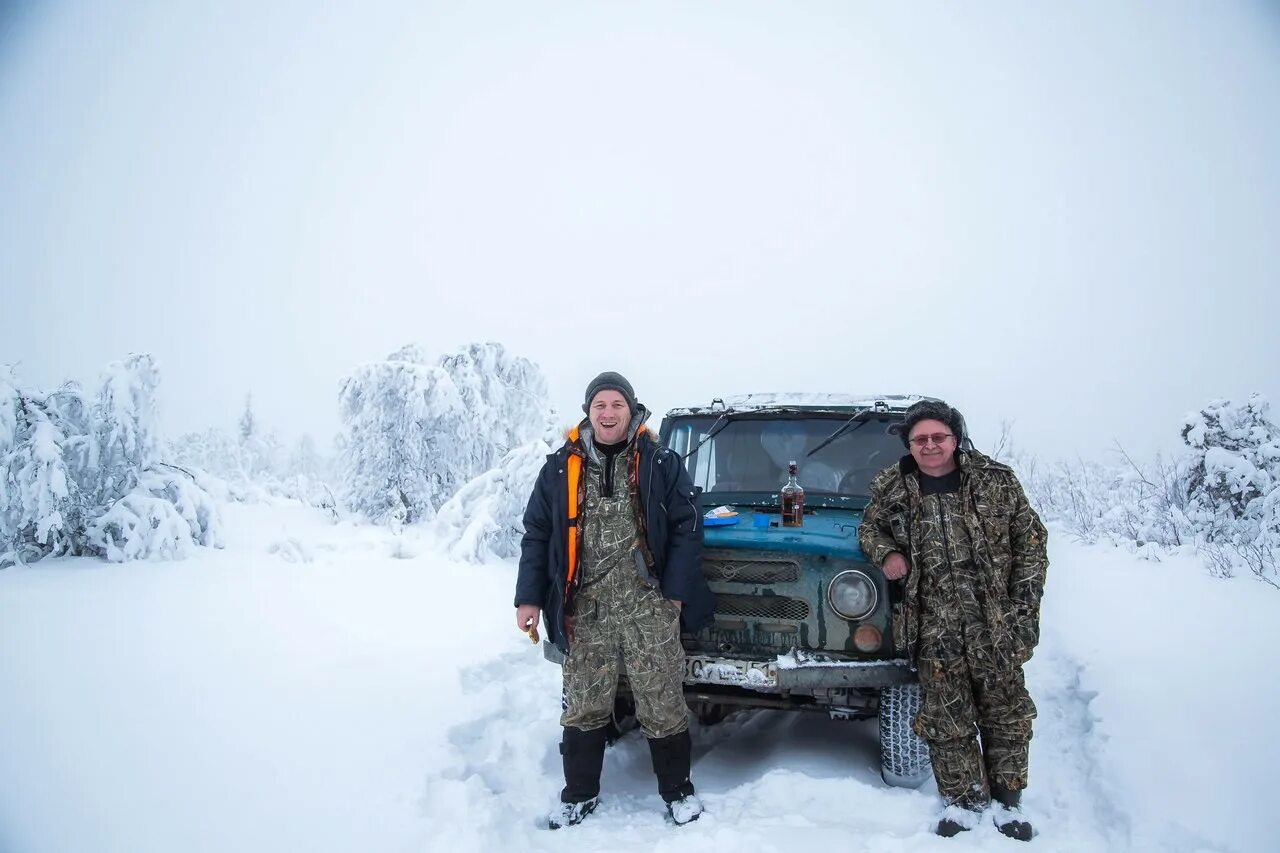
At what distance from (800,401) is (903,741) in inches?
89.6

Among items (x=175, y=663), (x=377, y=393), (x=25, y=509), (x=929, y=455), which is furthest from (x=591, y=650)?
(x=377, y=393)

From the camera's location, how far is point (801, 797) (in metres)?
3.21

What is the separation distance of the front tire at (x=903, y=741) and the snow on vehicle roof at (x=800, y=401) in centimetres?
187

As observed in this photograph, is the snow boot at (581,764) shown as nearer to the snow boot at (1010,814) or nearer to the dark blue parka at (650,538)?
the dark blue parka at (650,538)

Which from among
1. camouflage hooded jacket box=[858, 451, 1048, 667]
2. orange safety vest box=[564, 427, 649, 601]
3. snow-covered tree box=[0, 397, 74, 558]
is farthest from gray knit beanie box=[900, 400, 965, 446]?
snow-covered tree box=[0, 397, 74, 558]

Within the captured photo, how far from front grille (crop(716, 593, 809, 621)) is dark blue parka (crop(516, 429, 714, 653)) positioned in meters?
0.32

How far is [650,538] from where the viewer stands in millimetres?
3129

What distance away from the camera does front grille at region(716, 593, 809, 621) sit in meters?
3.40

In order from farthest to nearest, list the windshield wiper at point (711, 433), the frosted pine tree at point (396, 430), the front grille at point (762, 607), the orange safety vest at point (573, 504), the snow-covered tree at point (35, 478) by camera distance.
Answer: the frosted pine tree at point (396, 430)
the snow-covered tree at point (35, 478)
the windshield wiper at point (711, 433)
the front grille at point (762, 607)
the orange safety vest at point (573, 504)

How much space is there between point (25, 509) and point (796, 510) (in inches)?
387

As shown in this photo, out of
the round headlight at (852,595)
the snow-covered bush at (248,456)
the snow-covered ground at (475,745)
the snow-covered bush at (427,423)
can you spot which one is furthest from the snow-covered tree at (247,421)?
the round headlight at (852,595)

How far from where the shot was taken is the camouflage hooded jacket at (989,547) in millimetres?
2848

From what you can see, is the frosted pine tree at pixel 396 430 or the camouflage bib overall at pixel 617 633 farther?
the frosted pine tree at pixel 396 430

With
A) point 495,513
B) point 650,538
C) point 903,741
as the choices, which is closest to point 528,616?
point 650,538
